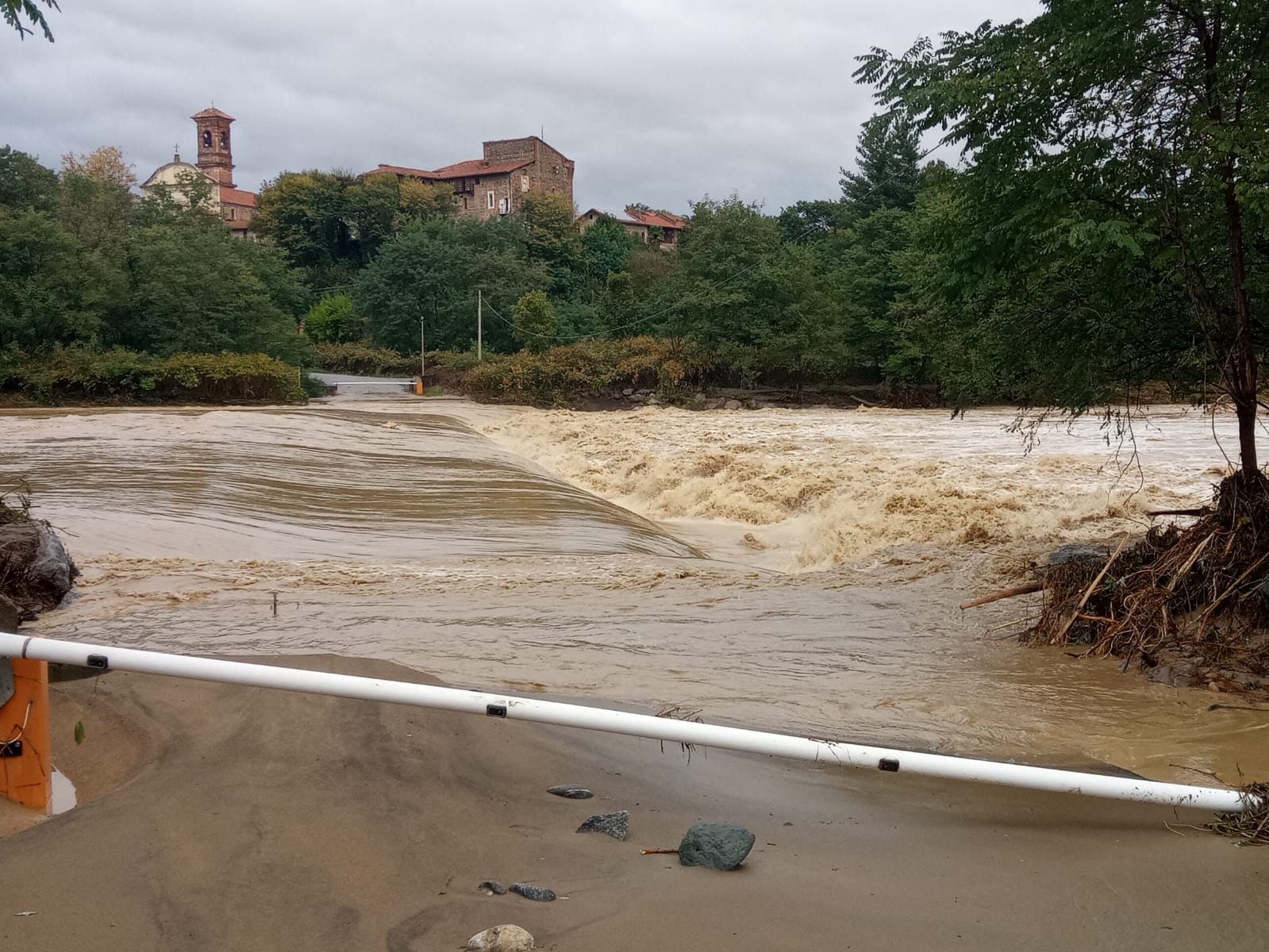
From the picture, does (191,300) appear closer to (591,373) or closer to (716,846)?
(591,373)

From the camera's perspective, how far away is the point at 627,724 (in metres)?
3.79

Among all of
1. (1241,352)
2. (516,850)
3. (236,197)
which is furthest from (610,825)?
(236,197)

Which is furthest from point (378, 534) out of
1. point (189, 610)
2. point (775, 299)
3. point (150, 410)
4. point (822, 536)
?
point (775, 299)

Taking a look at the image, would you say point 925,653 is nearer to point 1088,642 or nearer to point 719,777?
point 1088,642

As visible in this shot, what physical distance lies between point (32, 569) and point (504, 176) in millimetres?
102902

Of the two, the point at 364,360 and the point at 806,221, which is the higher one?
the point at 806,221

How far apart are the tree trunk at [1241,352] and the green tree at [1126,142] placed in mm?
13

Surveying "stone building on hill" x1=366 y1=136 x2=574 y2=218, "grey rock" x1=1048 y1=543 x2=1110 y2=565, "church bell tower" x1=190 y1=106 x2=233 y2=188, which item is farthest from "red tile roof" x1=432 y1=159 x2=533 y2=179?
"grey rock" x1=1048 y1=543 x2=1110 y2=565

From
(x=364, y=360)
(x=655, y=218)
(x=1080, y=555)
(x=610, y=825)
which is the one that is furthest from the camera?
(x=655, y=218)

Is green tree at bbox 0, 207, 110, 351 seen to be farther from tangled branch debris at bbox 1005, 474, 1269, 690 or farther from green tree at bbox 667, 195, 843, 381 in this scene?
tangled branch debris at bbox 1005, 474, 1269, 690

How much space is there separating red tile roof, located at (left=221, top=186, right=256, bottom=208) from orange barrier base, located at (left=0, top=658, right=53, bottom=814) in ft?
397

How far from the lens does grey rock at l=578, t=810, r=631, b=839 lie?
3951mm

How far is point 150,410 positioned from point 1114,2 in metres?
35.2

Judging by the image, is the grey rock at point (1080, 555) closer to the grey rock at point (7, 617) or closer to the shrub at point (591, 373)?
the grey rock at point (7, 617)
